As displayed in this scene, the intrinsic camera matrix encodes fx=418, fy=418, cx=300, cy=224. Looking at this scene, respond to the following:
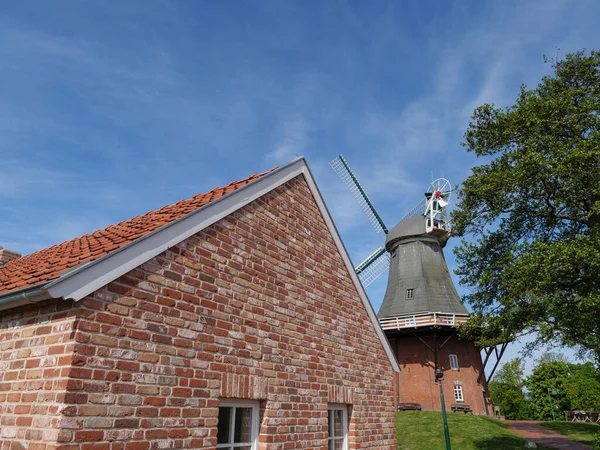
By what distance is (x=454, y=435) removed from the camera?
1820 centimetres

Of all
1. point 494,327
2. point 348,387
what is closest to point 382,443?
point 348,387

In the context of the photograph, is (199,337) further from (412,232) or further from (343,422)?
(412,232)

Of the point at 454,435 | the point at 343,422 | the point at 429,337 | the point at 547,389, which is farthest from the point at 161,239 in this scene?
the point at 547,389

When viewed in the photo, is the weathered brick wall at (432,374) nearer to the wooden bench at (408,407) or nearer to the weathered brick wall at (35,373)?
the wooden bench at (408,407)

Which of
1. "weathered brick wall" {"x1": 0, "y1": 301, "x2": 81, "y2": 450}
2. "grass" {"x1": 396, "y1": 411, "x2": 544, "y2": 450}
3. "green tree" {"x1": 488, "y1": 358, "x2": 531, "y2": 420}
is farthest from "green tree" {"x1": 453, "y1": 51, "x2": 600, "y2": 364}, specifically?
"green tree" {"x1": 488, "y1": 358, "x2": 531, "y2": 420}

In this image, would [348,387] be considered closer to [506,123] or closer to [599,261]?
[599,261]

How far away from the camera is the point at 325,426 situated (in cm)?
598

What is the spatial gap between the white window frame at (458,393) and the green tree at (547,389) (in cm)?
2657

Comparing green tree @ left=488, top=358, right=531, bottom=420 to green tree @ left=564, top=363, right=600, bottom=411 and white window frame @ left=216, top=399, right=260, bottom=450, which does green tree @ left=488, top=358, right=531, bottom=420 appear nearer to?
green tree @ left=564, top=363, right=600, bottom=411

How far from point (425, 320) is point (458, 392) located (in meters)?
4.72

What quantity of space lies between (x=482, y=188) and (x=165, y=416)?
13873 mm

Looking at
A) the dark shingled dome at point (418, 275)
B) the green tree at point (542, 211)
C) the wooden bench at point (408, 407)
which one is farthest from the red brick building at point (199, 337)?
the dark shingled dome at point (418, 275)

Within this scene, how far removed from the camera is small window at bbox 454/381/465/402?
2544cm

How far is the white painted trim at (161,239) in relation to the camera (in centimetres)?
330
